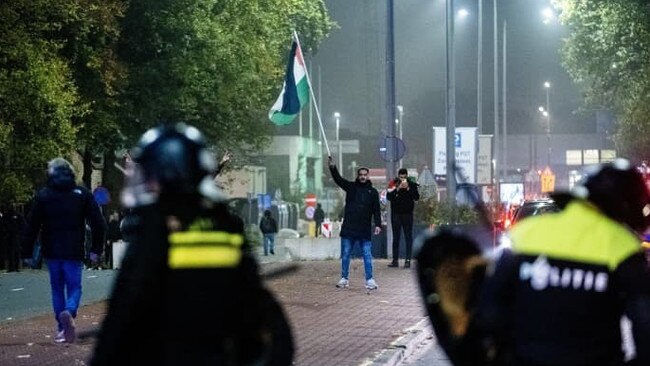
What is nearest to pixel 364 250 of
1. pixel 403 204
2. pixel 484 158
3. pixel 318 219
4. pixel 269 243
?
pixel 403 204

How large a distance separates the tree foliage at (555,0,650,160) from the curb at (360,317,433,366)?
24.3m

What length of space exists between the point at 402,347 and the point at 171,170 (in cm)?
852

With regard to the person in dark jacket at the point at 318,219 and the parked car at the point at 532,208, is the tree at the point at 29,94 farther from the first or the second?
the person in dark jacket at the point at 318,219

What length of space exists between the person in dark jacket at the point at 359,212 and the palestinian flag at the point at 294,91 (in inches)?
232

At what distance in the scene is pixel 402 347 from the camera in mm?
12500

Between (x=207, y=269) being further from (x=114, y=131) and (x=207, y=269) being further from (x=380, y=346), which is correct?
(x=114, y=131)

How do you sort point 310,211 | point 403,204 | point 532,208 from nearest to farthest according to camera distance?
point 532,208
point 403,204
point 310,211

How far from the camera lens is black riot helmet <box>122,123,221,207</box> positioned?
4219mm

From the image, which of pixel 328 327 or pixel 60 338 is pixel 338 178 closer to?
pixel 328 327

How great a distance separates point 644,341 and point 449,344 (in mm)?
725

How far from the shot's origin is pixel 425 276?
5.04m

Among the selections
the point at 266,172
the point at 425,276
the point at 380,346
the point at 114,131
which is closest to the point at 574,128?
the point at 266,172

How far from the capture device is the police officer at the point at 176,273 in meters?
4.14

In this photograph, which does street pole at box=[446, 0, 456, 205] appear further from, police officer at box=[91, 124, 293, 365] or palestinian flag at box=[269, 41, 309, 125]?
police officer at box=[91, 124, 293, 365]
